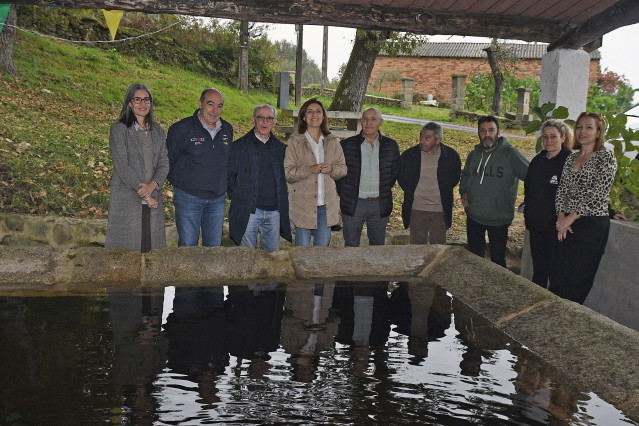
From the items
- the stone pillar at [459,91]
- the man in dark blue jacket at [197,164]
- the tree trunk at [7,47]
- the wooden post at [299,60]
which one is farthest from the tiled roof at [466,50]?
the man in dark blue jacket at [197,164]

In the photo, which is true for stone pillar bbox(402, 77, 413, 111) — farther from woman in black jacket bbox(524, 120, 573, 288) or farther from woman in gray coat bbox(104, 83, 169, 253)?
woman in gray coat bbox(104, 83, 169, 253)

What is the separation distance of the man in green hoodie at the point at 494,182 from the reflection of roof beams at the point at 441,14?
98cm

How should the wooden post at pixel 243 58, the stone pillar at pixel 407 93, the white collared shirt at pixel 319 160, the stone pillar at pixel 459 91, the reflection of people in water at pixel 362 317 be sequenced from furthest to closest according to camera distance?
the stone pillar at pixel 407 93
the stone pillar at pixel 459 91
the wooden post at pixel 243 58
the white collared shirt at pixel 319 160
the reflection of people in water at pixel 362 317

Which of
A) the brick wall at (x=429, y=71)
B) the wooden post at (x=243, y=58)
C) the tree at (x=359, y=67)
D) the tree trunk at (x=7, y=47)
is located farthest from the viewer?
the brick wall at (x=429, y=71)

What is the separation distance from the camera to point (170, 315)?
3260 millimetres

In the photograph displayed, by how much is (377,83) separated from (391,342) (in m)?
28.7

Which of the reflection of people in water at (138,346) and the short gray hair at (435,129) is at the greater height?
the short gray hair at (435,129)

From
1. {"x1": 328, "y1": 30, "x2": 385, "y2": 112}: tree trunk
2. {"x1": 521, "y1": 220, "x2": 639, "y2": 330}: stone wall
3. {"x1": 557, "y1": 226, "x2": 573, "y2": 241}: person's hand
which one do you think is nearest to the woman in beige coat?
{"x1": 557, "y1": 226, "x2": 573, "y2": 241}: person's hand

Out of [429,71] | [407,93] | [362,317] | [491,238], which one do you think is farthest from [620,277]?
[429,71]

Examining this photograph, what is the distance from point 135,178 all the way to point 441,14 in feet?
9.65

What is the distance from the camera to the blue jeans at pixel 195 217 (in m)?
4.70

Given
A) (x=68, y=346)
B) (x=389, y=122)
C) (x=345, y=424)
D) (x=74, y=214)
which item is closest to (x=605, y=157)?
(x=345, y=424)

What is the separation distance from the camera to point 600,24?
5.31 metres

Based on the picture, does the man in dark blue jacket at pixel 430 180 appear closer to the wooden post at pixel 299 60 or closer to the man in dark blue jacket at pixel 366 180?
the man in dark blue jacket at pixel 366 180
